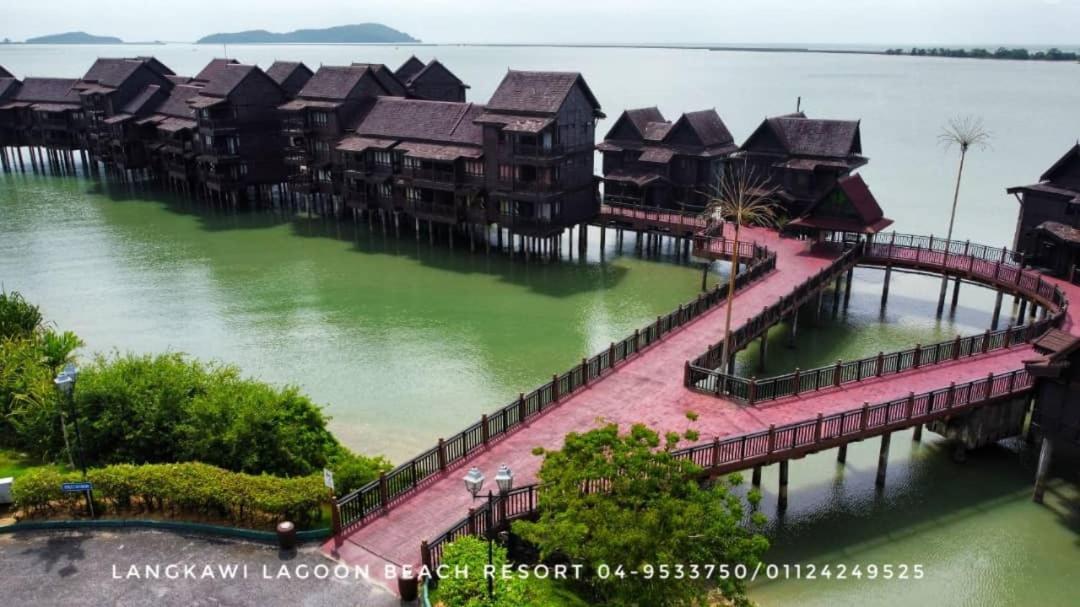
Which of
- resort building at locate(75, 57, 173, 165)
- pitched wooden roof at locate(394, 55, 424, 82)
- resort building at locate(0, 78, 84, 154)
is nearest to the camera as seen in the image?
resort building at locate(75, 57, 173, 165)

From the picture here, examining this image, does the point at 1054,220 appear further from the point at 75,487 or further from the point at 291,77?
the point at 291,77

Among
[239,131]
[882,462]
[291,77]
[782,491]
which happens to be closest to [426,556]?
[782,491]

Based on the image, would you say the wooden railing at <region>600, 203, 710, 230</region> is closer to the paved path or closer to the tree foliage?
the tree foliage

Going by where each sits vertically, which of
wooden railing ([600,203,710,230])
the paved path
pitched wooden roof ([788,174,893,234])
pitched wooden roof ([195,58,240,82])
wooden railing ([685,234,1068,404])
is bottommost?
the paved path

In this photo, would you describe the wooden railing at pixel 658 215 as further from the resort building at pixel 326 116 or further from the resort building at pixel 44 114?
the resort building at pixel 44 114

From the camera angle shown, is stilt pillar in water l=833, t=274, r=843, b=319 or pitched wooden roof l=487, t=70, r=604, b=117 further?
pitched wooden roof l=487, t=70, r=604, b=117

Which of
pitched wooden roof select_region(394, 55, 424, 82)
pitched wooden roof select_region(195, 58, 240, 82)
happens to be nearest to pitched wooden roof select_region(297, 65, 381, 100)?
pitched wooden roof select_region(195, 58, 240, 82)

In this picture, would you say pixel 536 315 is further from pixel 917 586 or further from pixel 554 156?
pixel 917 586

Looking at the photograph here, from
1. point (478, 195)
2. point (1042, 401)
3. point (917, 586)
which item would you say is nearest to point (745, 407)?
point (917, 586)
